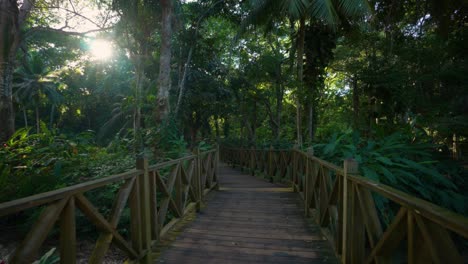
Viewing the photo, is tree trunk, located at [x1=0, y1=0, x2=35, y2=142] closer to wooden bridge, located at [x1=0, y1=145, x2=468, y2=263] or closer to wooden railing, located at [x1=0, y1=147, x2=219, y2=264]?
wooden bridge, located at [x1=0, y1=145, x2=468, y2=263]

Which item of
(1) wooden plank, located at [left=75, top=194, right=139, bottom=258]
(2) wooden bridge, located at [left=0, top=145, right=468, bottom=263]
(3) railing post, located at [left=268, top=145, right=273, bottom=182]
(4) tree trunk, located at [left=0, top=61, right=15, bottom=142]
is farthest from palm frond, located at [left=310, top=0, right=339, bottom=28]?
(4) tree trunk, located at [left=0, top=61, right=15, bottom=142]

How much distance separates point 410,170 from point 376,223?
2.28 metres

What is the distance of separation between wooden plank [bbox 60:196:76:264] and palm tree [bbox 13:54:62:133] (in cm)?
2297

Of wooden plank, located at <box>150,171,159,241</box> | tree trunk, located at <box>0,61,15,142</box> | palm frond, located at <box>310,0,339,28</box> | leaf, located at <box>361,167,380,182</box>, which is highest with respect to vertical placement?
palm frond, located at <box>310,0,339,28</box>

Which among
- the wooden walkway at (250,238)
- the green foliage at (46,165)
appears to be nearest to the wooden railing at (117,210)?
the wooden walkway at (250,238)

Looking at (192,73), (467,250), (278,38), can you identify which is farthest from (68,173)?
(278,38)

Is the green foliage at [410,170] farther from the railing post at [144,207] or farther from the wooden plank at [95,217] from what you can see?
the wooden plank at [95,217]

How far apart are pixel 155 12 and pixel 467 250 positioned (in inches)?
336

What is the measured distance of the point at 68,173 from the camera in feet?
16.2

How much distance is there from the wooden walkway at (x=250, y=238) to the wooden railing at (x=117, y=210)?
0.35 m

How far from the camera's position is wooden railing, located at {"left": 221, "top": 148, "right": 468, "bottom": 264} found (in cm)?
125

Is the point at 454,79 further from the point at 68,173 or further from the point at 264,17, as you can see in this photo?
the point at 68,173

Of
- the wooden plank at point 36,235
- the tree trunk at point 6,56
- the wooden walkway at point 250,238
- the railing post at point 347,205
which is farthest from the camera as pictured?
the tree trunk at point 6,56

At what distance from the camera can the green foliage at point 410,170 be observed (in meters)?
3.45
